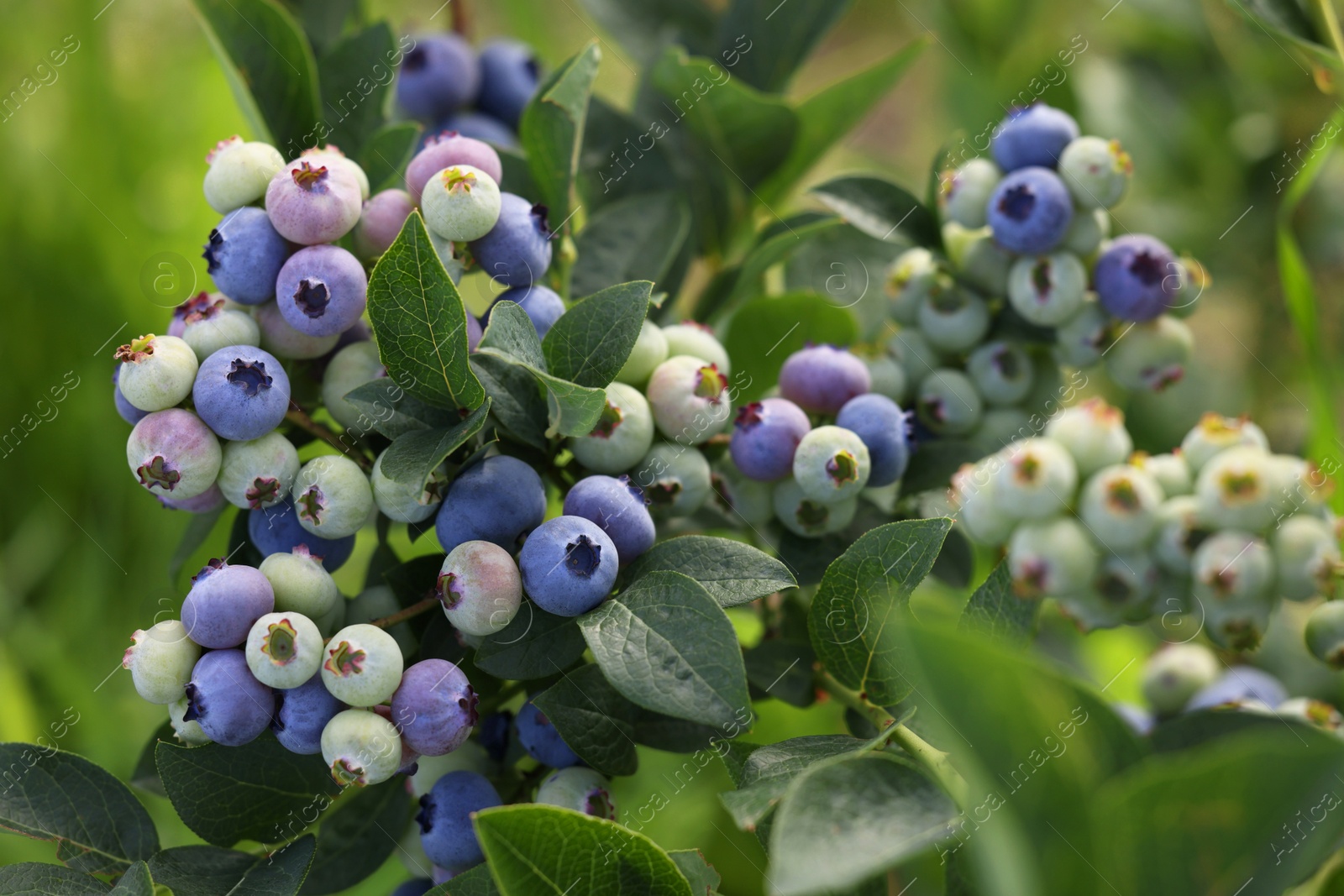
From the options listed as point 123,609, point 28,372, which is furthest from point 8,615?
point 28,372

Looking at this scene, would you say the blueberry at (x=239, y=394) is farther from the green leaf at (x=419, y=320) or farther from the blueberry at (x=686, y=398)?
the blueberry at (x=686, y=398)

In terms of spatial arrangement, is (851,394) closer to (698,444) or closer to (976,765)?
(698,444)

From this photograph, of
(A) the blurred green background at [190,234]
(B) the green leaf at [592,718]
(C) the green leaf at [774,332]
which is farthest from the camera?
(A) the blurred green background at [190,234]

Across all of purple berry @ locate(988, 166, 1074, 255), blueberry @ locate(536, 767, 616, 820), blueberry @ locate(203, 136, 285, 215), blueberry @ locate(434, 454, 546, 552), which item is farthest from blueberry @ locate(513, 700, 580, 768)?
purple berry @ locate(988, 166, 1074, 255)

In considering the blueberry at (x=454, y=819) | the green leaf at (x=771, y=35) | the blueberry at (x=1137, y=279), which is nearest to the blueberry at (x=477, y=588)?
the blueberry at (x=454, y=819)

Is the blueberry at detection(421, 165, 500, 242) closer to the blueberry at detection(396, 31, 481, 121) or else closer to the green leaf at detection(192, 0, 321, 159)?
the green leaf at detection(192, 0, 321, 159)

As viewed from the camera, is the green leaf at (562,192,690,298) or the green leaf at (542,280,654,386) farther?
the green leaf at (562,192,690,298)

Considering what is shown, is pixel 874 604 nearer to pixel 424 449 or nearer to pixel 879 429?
pixel 879 429

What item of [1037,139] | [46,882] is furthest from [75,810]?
[1037,139]
